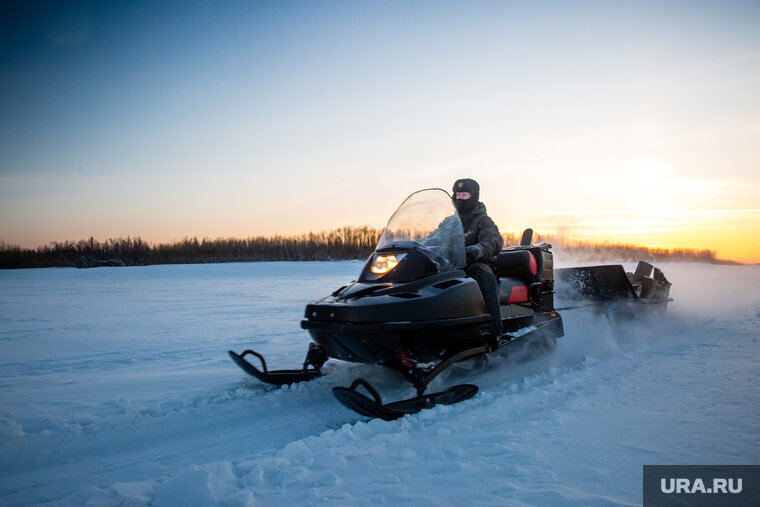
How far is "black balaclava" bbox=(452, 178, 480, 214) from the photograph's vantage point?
4.52m

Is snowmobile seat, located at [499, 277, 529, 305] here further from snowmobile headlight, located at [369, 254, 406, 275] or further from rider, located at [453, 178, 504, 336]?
snowmobile headlight, located at [369, 254, 406, 275]

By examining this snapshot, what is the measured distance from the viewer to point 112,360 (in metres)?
5.18

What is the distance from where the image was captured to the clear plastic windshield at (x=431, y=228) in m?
3.92

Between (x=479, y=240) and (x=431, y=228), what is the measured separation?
1.80 ft

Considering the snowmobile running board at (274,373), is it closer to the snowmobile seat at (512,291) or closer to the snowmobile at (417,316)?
the snowmobile at (417,316)

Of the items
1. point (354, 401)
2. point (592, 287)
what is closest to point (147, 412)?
A: point (354, 401)

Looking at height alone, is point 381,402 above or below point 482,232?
below

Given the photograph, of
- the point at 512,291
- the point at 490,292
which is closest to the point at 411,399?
the point at 490,292

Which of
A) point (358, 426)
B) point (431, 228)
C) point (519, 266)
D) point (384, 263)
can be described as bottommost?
point (358, 426)

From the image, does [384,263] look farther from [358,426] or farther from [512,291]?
[512,291]

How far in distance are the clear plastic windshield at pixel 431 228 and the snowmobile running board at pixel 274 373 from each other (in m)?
1.25

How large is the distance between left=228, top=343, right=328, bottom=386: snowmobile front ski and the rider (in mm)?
1513

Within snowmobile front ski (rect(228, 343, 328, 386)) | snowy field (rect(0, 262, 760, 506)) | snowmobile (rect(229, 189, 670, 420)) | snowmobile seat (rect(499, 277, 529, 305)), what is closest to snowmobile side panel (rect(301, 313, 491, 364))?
snowmobile (rect(229, 189, 670, 420))

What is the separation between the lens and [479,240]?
14.2 feet
